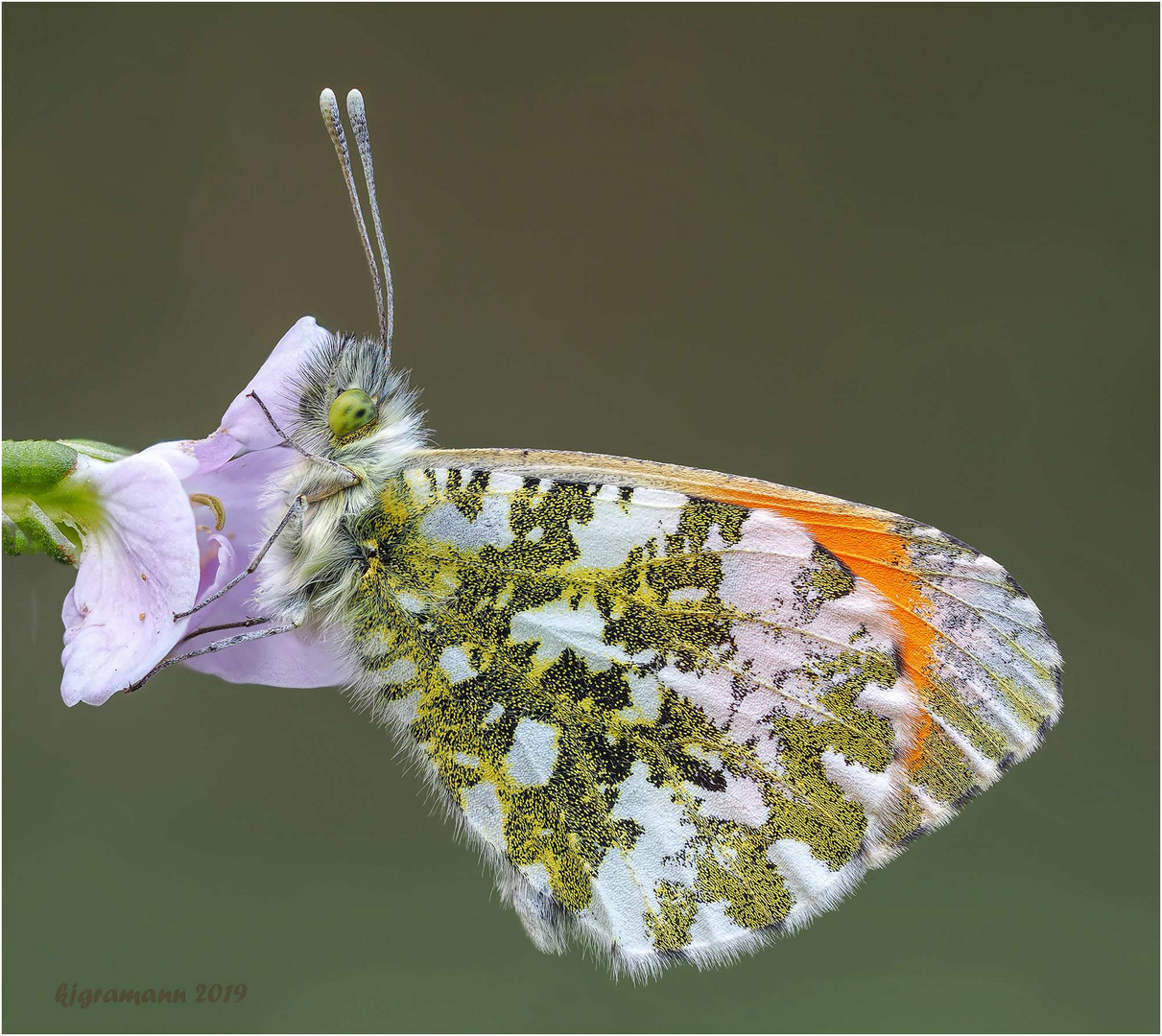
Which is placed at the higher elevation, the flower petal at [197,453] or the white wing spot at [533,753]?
the flower petal at [197,453]


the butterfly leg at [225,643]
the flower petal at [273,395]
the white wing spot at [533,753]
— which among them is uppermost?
the flower petal at [273,395]

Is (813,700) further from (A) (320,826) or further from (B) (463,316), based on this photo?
(B) (463,316)

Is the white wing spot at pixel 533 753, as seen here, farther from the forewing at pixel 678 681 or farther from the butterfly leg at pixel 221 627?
the butterfly leg at pixel 221 627

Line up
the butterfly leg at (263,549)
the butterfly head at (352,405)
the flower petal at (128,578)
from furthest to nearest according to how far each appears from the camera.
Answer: the butterfly head at (352,405)
the butterfly leg at (263,549)
the flower petal at (128,578)

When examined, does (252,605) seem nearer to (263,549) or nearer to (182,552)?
(263,549)

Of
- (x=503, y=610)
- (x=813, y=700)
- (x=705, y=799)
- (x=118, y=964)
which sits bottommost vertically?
(x=118, y=964)

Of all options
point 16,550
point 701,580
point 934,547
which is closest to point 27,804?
point 16,550

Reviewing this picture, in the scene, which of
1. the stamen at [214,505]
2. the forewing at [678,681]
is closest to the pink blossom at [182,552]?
the stamen at [214,505]
